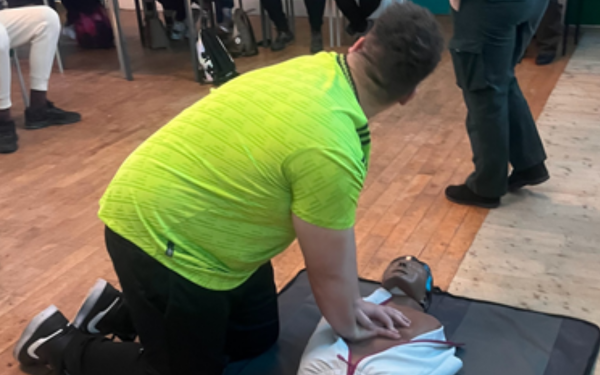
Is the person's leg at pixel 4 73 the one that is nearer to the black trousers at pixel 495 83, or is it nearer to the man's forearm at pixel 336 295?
the black trousers at pixel 495 83

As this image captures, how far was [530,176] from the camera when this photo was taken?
218cm

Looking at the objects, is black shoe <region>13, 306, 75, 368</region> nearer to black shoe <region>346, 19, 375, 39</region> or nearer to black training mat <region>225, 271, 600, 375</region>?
black training mat <region>225, 271, 600, 375</region>

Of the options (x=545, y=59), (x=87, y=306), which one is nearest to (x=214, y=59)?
(x=545, y=59)

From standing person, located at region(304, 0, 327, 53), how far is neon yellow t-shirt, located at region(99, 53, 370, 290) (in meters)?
3.18

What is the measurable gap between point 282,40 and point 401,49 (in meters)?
3.43

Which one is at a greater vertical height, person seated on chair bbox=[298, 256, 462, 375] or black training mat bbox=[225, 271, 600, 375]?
person seated on chair bbox=[298, 256, 462, 375]

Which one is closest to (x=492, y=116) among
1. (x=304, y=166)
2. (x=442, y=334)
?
(x=442, y=334)

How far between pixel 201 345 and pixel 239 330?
23cm

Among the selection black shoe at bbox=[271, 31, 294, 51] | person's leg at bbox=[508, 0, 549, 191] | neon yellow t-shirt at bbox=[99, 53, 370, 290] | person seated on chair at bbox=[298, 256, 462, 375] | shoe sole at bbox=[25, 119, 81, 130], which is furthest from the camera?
black shoe at bbox=[271, 31, 294, 51]

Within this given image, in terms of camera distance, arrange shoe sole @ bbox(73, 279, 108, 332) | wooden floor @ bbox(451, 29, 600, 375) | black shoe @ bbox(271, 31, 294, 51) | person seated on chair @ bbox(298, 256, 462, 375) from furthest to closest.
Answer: black shoe @ bbox(271, 31, 294, 51)
wooden floor @ bbox(451, 29, 600, 375)
shoe sole @ bbox(73, 279, 108, 332)
person seated on chair @ bbox(298, 256, 462, 375)

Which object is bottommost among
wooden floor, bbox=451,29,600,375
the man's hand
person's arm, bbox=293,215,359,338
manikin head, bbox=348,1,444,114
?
wooden floor, bbox=451,29,600,375

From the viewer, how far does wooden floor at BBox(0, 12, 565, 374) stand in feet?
6.15

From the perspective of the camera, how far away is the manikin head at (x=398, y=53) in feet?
3.40

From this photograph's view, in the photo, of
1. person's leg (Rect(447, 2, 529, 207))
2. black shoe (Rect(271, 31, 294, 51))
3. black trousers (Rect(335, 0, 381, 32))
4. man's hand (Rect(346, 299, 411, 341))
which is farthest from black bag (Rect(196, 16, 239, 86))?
man's hand (Rect(346, 299, 411, 341))
